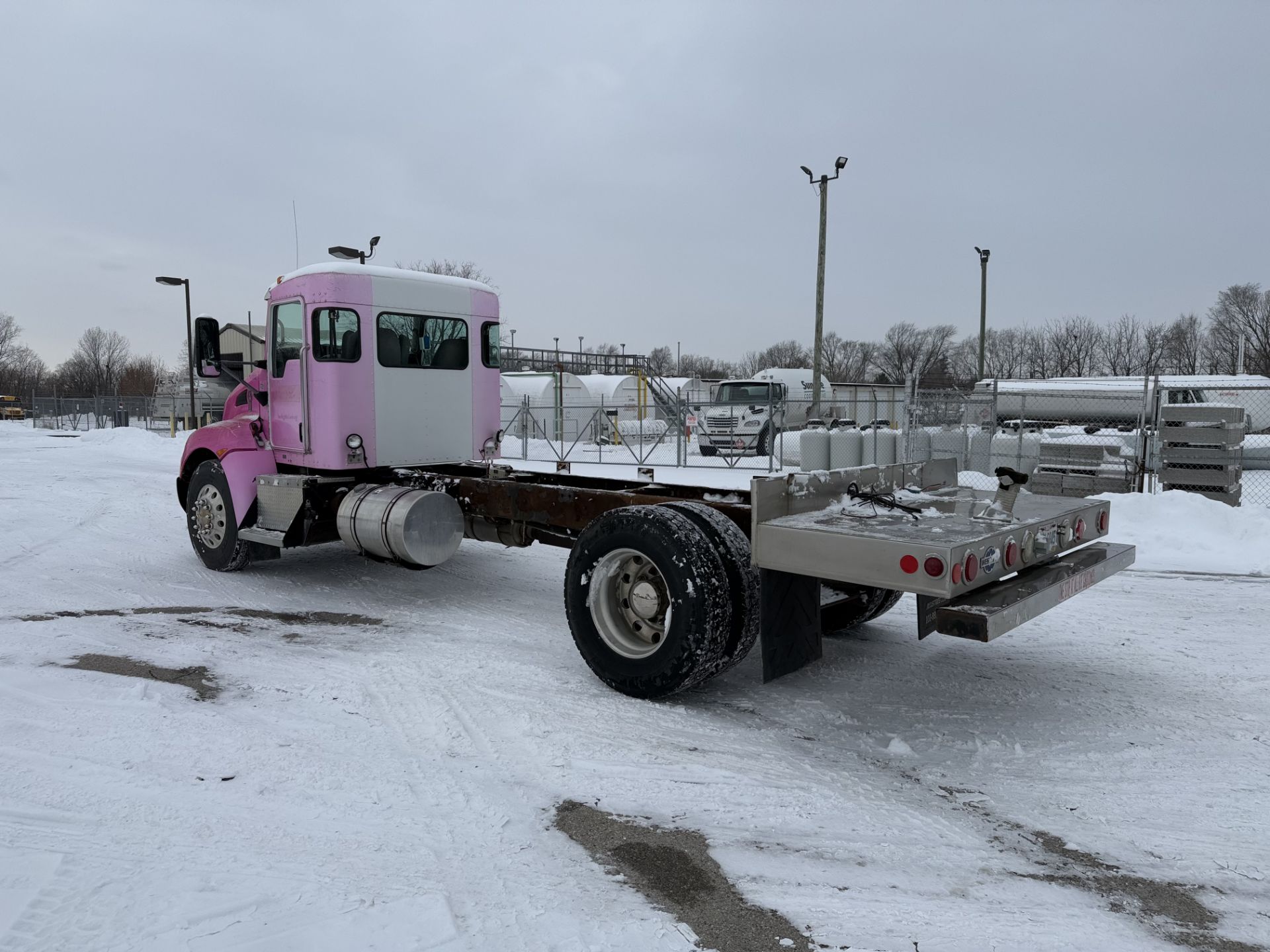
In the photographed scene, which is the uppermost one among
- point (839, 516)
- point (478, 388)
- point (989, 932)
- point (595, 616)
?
point (478, 388)

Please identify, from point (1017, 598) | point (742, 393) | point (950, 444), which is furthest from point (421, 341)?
point (742, 393)

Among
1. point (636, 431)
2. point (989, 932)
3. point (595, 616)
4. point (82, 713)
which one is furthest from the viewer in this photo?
point (636, 431)

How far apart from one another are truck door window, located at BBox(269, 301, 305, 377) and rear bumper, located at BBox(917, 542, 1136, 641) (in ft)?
18.5

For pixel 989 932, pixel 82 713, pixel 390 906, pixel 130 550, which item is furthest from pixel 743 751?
pixel 130 550

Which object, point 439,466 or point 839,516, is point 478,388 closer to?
point 439,466

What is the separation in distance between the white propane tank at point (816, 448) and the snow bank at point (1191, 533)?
261 inches

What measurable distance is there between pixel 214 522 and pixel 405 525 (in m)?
2.63

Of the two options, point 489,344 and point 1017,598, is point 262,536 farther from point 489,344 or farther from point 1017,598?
point 1017,598

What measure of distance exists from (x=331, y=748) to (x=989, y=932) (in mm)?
2913

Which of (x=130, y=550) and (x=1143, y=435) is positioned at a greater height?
(x=1143, y=435)

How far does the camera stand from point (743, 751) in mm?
4289

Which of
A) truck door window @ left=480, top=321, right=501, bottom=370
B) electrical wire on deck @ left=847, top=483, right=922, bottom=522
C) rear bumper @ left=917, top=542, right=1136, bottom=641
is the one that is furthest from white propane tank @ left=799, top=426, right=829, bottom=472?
electrical wire on deck @ left=847, top=483, right=922, bottom=522

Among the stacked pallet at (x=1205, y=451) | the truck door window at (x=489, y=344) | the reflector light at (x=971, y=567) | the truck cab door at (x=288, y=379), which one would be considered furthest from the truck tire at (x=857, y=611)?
the stacked pallet at (x=1205, y=451)

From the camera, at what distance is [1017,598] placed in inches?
164
